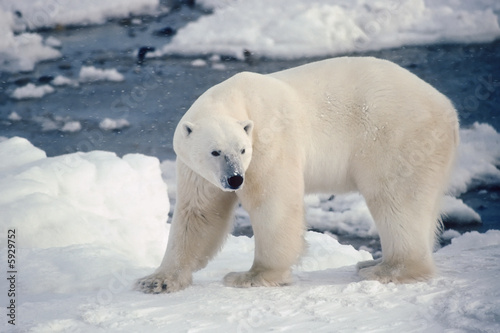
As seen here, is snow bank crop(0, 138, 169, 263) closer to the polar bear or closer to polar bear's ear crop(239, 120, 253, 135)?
the polar bear

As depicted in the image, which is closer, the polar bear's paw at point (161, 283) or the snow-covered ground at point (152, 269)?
the snow-covered ground at point (152, 269)

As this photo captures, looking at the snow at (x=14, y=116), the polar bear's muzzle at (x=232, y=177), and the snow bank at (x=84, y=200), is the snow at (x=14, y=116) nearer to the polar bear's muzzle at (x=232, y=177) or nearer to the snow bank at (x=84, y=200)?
the snow bank at (x=84, y=200)

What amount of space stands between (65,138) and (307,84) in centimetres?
594

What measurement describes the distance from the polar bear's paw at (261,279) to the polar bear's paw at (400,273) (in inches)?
20.3

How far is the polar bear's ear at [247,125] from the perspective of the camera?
312cm

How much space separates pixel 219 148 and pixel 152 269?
1.65 m

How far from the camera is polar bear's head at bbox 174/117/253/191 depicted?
2932 millimetres

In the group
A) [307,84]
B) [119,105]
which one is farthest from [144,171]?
[307,84]

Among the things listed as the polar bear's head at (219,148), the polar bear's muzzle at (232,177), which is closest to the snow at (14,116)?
the polar bear's head at (219,148)

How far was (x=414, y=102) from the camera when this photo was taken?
11.3 ft

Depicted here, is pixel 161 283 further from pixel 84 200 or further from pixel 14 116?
pixel 14 116

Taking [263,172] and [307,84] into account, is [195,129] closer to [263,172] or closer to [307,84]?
[263,172]

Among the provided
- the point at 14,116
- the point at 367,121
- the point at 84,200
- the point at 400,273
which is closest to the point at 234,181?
the point at 367,121

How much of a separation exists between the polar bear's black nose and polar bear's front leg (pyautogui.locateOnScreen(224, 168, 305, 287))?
36 cm
